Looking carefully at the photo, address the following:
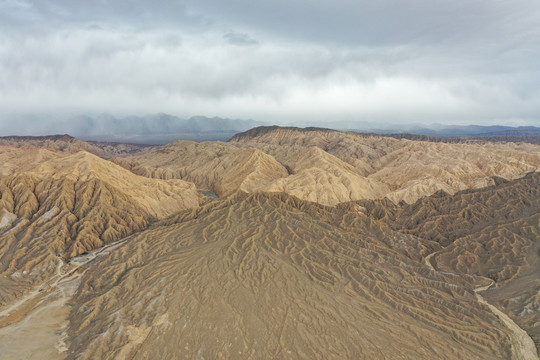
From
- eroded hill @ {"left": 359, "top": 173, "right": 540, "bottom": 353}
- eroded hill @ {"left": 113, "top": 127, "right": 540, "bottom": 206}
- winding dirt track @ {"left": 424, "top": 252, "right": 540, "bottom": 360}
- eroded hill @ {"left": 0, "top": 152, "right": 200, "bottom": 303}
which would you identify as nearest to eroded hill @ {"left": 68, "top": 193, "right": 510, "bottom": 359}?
winding dirt track @ {"left": 424, "top": 252, "right": 540, "bottom": 360}

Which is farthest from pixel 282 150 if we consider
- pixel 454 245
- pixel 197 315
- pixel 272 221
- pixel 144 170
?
pixel 197 315

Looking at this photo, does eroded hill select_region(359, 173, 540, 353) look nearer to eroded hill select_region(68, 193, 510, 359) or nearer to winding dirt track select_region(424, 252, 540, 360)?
winding dirt track select_region(424, 252, 540, 360)

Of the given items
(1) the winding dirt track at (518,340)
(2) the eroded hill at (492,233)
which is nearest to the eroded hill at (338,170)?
(2) the eroded hill at (492,233)

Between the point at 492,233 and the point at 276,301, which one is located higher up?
the point at 492,233

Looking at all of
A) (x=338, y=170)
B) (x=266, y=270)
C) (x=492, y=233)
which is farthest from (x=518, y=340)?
(x=338, y=170)

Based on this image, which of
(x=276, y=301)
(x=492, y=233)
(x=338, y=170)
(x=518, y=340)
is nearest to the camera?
(x=518, y=340)

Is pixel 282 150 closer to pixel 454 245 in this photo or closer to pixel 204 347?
pixel 454 245

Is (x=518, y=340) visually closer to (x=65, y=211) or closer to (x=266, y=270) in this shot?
(x=266, y=270)

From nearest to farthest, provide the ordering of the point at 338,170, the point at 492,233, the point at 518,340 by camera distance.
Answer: the point at 518,340
the point at 492,233
the point at 338,170

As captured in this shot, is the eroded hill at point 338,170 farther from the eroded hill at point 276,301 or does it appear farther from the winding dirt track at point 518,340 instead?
the winding dirt track at point 518,340
